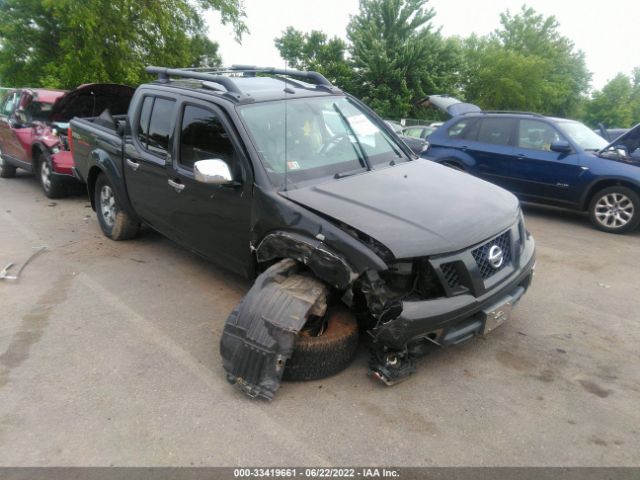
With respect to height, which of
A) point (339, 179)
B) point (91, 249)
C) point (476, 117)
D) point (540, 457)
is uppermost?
point (476, 117)

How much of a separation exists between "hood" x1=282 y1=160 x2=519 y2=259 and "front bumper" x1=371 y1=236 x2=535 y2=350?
322mm

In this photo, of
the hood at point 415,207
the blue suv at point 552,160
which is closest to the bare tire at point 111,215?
the hood at point 415,207

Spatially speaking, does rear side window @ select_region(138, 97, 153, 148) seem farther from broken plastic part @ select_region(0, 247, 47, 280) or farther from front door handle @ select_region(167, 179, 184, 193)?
broken plastic part @ select_region(0, 247, 47, 280)

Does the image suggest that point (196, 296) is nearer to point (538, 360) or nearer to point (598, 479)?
point (538, 360)

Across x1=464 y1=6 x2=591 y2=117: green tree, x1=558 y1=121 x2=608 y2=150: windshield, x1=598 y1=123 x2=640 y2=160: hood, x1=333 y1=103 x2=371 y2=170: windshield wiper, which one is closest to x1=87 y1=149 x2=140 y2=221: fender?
x1=333 y1=103 x2=371 y2=170: windshield wiper

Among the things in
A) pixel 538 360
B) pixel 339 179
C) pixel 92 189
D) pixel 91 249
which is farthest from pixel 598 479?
pixel 92 189

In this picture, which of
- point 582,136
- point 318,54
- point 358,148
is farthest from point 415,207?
point 318,54

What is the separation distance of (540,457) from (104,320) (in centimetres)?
342

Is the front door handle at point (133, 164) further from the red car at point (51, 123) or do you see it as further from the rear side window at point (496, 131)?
the rear side window at point (496, 131)

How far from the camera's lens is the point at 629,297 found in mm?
4688

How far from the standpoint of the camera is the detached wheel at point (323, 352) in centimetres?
321

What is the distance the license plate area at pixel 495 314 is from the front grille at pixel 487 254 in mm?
206

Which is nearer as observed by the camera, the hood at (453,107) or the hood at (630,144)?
the hood at (630,144)

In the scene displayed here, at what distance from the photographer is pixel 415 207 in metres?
3.38
